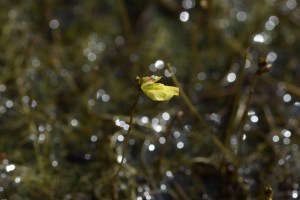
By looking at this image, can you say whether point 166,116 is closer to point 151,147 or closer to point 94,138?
point 151,147

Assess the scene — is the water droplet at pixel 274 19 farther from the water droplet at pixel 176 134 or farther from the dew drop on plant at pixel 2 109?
the dew drop on plant at pixel 2 109

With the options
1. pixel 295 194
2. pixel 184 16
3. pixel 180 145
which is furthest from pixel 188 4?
pixel 295 194

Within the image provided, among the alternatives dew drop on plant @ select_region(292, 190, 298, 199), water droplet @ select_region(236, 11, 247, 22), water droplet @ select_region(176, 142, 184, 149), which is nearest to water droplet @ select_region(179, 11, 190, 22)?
water droplet @ select_region(236, 11, 247, 22)

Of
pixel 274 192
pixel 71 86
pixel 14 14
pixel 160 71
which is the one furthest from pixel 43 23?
pixel 274 192

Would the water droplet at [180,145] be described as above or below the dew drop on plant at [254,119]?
below

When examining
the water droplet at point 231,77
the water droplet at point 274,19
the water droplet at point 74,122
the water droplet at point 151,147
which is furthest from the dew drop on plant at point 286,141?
the water droplet at point 74,122

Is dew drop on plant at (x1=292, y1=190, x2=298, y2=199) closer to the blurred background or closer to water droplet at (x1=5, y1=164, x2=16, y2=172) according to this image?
the blurred background

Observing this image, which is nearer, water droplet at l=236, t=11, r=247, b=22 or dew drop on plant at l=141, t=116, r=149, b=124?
dew drop on plant at l=141, t=116, r=149, b=124

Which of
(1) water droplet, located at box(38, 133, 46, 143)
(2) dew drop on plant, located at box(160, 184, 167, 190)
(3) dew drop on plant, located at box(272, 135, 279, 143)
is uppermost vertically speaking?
(1) water droplet, located at box(38, 133, 46, 143)
